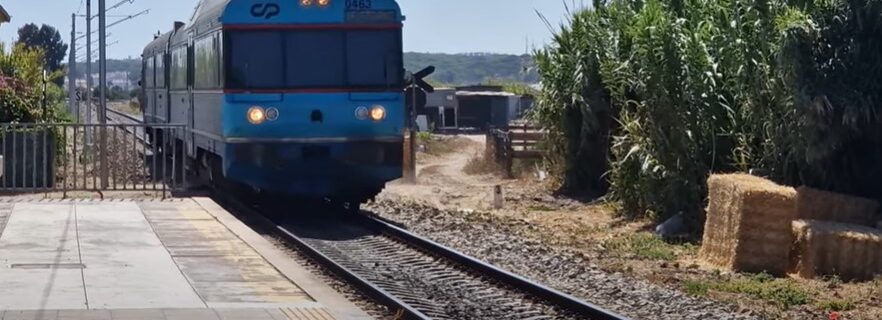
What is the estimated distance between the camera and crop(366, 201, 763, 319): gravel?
12.9 meters

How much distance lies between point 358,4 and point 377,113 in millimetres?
1344

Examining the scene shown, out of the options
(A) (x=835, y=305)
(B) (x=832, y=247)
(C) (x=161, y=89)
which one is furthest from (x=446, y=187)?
(A) (x=835, y=305)

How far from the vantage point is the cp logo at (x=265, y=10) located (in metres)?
19.5

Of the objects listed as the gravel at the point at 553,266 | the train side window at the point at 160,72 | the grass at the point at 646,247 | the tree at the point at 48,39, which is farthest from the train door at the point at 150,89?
the tree at the point at 48,39

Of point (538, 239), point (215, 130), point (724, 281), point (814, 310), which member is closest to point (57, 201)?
point (215, 130)

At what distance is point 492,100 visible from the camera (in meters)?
67.3

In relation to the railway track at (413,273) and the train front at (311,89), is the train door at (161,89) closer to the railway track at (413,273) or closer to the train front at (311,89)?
the railway track at (413,273)

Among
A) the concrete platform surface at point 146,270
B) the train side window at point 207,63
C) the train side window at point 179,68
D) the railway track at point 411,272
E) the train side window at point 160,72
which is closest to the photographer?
the concrete platform surface at point 146,270

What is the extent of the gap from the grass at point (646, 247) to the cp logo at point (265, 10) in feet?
15.9

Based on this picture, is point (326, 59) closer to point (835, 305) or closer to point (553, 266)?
point (553, 266)

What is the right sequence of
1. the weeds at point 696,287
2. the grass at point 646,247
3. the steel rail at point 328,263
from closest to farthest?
the steel rail at point 328,263 → the weeds at point 696,287 → the grass at point 646,247

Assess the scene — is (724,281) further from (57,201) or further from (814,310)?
(57,201)

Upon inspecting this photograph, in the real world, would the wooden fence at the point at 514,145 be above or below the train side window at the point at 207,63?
below

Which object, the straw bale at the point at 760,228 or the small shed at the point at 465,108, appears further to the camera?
the small shed at the point at 465,108
